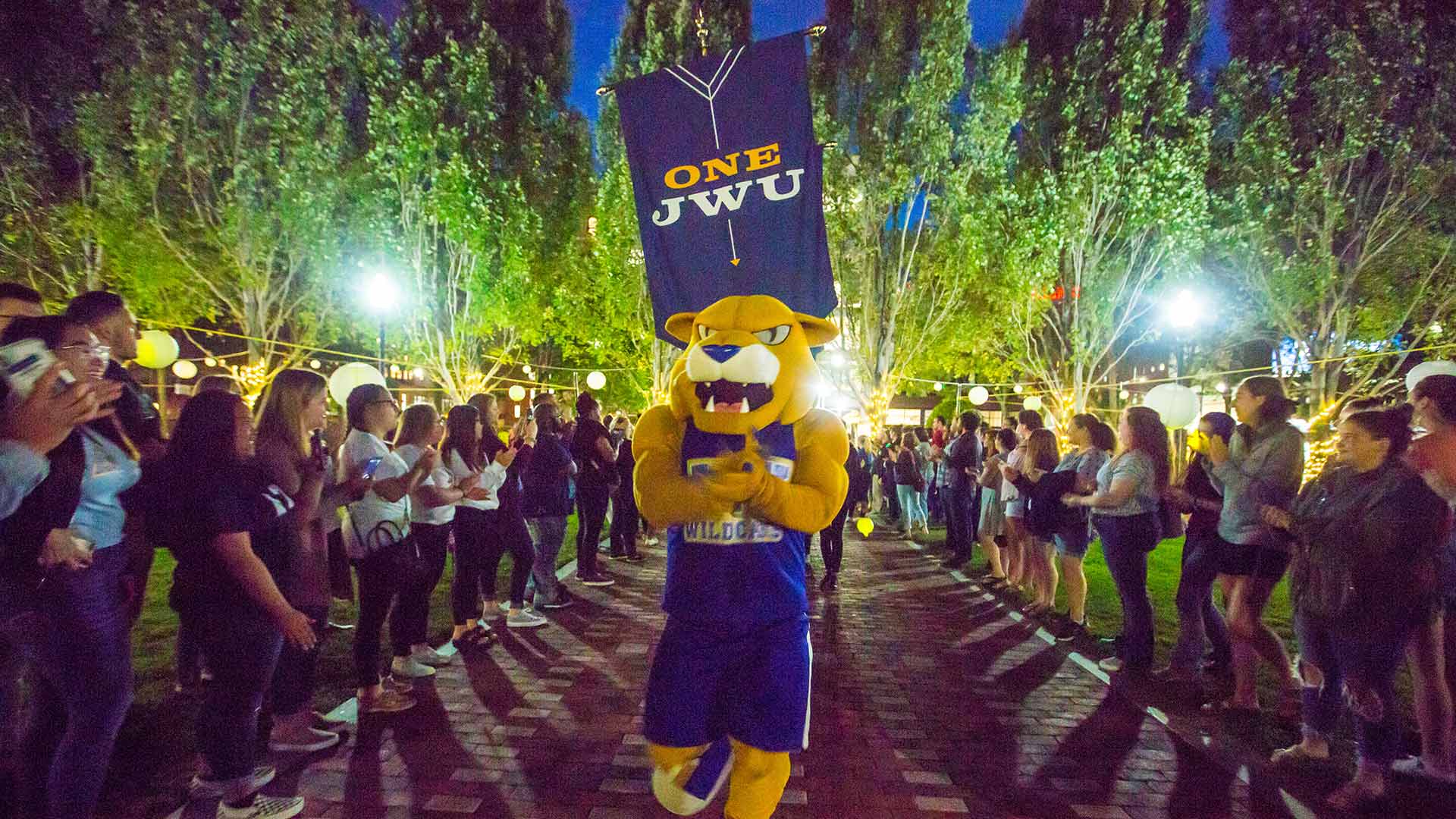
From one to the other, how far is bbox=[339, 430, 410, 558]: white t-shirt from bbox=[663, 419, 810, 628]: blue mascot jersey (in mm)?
2171

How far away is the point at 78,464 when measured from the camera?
7.88 ft

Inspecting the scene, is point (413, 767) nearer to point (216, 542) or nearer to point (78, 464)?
point (216, 542)

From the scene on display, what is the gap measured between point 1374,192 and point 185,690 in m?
23.1

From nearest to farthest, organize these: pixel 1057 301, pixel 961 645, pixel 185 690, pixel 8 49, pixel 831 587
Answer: pixel 185 690 < pixel 961 645 < pixel 831 587 < pixel 8 49 < pixel 1057 301

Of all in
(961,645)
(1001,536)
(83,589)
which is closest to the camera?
(83,589)

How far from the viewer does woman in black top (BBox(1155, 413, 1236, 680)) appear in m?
4.82

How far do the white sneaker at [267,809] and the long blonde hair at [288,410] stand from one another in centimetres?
149

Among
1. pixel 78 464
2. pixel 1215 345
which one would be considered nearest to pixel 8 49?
pixel 78 464

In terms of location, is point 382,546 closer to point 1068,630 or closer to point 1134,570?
point 1134,570

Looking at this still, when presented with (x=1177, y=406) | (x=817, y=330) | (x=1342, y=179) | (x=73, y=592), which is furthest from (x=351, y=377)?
(x=1342, y=179)

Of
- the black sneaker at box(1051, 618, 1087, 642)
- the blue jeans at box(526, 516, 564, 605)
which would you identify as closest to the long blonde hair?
the blue jeans at box(526, 516, 564, 605)

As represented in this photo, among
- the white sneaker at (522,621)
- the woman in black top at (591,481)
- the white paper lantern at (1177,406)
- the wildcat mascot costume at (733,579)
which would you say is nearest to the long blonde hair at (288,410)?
the wildcat mascot costume at (733,579)

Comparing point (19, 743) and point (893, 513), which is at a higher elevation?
point (19, 743)

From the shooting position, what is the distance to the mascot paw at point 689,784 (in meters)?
2.66
